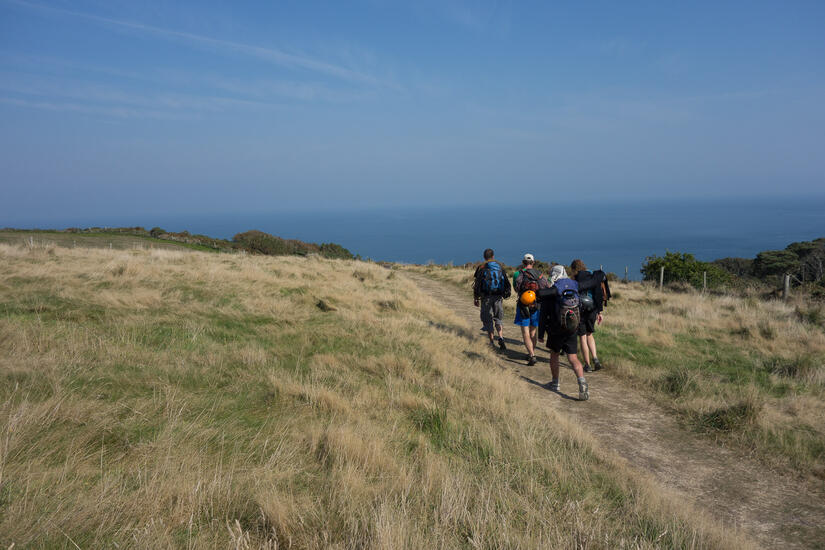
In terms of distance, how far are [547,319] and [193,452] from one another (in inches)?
225

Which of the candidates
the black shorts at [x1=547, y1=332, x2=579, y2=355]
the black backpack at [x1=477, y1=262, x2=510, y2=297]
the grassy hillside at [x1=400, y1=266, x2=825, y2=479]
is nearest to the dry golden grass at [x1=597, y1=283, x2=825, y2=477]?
the grassy hillside at [x1=400, y1=266, x2=825, y2=479]

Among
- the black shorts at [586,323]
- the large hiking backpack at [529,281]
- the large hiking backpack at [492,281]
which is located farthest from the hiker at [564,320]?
the large hiking backpack at [492,281]

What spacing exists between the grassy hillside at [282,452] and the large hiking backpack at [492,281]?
2.08 m

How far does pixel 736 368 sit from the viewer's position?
355 inches

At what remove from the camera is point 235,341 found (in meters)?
7.79

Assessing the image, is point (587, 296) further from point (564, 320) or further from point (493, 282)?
point (493, 282)

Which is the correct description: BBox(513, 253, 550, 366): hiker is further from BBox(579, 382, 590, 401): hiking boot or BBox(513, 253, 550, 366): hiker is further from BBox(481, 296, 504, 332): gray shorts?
BBox(579, 382, 590, 401): hiking boot

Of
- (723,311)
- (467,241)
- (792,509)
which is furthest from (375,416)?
(467,241)

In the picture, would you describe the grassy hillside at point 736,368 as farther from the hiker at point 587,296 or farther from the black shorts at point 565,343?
the black shorts at point 565,343

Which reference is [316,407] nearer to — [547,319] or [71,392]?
[71,392]

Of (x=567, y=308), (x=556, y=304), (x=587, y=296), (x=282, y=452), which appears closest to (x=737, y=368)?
(x=587, y=296)

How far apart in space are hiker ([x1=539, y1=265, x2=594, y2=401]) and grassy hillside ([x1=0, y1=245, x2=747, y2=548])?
38.9 inches

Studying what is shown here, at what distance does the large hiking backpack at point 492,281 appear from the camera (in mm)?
9750

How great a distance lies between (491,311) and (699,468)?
543 cm
